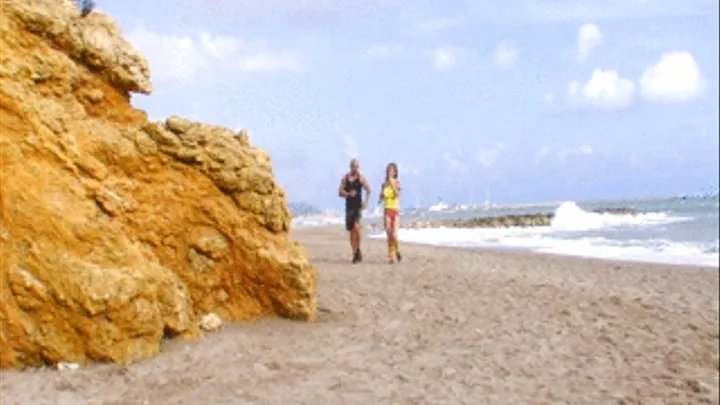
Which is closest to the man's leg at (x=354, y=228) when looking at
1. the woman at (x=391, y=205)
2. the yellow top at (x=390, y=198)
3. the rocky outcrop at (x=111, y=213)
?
the woman at (x=391, y=205)

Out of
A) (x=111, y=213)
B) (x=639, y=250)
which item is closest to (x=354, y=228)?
(x=111, y=213)

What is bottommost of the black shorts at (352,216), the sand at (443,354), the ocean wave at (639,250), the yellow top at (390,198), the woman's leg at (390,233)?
the sand at (443,354)

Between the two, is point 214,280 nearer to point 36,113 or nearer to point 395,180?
point 36,113

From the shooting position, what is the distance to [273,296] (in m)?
9.14

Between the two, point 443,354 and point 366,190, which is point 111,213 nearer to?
point 443,354

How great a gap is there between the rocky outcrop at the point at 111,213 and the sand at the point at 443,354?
1.19 ft

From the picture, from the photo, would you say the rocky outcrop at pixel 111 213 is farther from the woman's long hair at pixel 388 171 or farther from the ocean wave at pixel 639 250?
the ocean wave at pixel 639 250

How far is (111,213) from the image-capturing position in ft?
25.7

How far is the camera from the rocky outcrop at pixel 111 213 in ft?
22.6

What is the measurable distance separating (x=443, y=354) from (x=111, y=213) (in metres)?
3.85

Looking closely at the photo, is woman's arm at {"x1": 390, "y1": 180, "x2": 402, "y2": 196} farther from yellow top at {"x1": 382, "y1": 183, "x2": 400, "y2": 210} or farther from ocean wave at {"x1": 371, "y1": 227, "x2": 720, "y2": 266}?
ocean wave at {"x1": 371, "y1": 227, "x2": 720, "y2": 266}

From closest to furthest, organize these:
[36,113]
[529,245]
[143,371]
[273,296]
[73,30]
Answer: [143,371], [36,113], [73,30], [273,296], [529,245]

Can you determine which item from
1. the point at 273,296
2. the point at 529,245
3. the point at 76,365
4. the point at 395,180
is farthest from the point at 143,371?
the point at 529,245

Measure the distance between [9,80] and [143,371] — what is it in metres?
3.25
